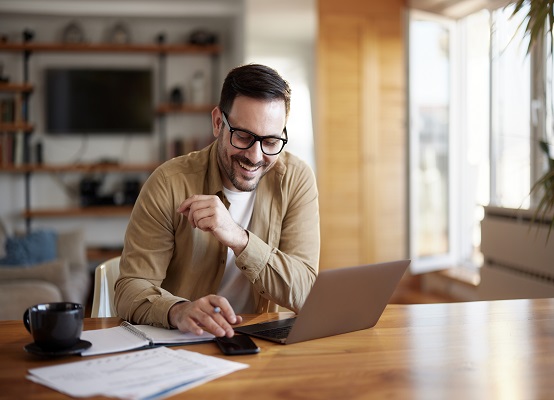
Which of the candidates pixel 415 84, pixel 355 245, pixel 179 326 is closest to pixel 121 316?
pixel 179 326

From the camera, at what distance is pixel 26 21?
22.2ft

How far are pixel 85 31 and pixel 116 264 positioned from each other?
204 inches

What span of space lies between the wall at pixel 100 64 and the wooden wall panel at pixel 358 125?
923 mm

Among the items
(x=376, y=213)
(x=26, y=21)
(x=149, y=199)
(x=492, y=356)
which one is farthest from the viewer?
(x=26, y=21)

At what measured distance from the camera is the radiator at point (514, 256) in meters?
3.80

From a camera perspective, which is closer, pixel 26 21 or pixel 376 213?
pixel 376 213

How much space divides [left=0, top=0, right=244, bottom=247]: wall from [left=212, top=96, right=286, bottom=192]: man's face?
468 cm

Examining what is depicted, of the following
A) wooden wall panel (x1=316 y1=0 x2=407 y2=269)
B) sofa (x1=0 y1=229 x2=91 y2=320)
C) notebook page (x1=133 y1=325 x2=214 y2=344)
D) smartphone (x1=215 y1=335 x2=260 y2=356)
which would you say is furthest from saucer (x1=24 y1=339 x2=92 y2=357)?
wooden wall panel (x1=316 y1=0 x2=407 y2=269)

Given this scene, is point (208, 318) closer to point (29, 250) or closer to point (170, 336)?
point (170, 336)

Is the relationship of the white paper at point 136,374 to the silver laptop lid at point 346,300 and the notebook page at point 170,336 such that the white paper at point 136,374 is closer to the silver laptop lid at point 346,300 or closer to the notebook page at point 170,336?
the notebook page at point 170,336

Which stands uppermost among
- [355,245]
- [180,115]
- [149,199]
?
[180,115]

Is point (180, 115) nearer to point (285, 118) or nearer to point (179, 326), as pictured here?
point (285, 118)

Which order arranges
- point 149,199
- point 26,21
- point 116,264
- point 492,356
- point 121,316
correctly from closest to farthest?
point 492,356, point 121,316, point 149,199, point 116,264, point 26,21

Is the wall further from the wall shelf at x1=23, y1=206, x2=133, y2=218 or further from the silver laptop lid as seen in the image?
the silver laptop lid
